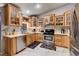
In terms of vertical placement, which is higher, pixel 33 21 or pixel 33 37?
pixel 33 21

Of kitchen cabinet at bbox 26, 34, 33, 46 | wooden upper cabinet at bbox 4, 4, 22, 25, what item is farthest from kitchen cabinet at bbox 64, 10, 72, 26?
wooden upper cabinet at bbox 4, 4, 22, 25

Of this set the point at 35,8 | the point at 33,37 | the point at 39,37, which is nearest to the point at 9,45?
the point at 33,37

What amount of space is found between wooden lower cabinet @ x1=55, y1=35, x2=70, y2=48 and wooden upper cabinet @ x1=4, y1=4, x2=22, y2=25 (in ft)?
2.55

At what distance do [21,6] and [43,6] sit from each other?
1.35 ft

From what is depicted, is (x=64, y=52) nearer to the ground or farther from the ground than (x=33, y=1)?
nearer to the ground

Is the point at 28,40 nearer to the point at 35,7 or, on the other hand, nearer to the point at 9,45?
the point at 9,45

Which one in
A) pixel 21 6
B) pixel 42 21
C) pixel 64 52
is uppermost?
pixel 21 6

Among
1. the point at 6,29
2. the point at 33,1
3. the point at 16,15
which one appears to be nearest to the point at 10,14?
the point at 16,15

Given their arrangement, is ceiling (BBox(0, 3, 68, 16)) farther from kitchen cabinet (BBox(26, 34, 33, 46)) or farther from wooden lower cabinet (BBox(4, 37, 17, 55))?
wooden lower cabinet (BBox(4, 37, 17, 55))

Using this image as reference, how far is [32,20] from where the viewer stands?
2.38 m

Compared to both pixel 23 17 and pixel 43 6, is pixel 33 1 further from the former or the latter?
pixel 23 17

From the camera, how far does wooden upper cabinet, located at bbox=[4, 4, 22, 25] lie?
232cm

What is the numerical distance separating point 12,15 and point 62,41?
3.43ft

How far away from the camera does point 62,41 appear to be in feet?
7.78
